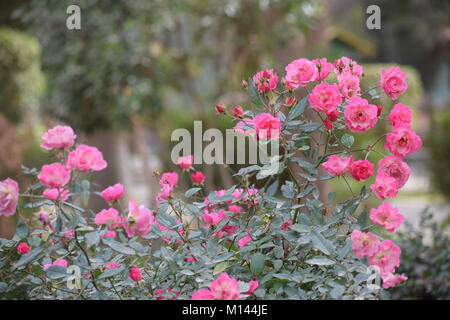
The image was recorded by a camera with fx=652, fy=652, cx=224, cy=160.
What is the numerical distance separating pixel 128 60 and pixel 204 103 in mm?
2521

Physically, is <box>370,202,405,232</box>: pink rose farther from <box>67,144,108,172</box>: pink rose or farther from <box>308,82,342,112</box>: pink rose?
<box>67,144,108,172</box>: pink rose

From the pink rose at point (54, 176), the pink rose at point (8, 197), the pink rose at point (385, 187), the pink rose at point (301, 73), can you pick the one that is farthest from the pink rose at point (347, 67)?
the pink rose at point (8, 197)

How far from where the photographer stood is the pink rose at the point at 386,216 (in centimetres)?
185

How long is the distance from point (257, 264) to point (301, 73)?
0.59 metres

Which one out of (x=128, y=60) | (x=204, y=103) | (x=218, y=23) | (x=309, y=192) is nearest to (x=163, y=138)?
(x=204, y=103)

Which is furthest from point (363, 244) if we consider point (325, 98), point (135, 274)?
point (135, 274)

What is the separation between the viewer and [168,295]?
179 centimetres

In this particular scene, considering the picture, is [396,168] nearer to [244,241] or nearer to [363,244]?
[363,244]

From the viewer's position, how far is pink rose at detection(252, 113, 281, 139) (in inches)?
73.4

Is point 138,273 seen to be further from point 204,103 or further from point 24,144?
point 24,144

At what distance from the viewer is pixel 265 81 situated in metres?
2.03

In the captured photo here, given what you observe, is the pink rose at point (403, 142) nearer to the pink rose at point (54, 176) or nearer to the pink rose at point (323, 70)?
the pink rose at point (323, 70)

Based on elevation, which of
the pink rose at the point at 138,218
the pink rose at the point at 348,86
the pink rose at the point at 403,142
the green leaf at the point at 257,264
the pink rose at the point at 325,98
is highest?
the pink rose at the point at 348,86

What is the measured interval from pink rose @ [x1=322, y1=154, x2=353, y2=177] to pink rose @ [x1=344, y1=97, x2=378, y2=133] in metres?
0.10
